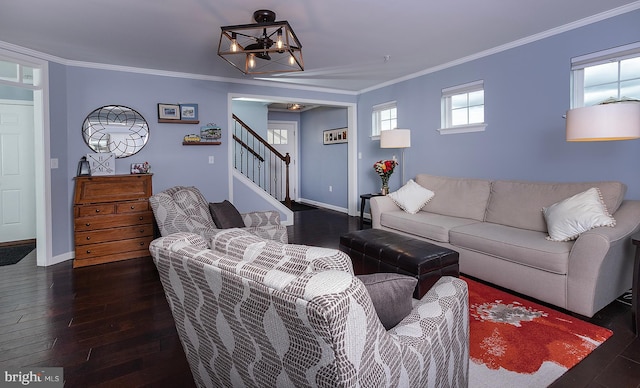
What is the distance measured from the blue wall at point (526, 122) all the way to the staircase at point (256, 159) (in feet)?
9.29

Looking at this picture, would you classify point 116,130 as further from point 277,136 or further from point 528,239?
point 528,239

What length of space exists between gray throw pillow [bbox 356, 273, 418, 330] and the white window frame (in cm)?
353

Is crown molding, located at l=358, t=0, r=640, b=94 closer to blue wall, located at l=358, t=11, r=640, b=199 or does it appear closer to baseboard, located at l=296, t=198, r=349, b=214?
blue wall, located at l=358, t=11, r=640, b=199

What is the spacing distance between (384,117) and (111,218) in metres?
4.34

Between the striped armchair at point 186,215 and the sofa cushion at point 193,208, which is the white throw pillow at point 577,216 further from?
the sofa cushion at point 193,208

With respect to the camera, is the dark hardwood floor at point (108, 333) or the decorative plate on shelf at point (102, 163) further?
the decorative plate on shelf at point (102, 163)

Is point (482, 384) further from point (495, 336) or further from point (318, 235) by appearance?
point (318, 235)

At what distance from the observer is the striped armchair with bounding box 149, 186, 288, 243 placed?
2.60m

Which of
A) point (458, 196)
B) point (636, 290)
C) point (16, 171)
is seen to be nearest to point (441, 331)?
point (636, 290)

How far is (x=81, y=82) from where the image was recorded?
4.14 meters

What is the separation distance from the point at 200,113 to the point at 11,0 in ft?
7.98

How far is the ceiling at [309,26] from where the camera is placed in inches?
107

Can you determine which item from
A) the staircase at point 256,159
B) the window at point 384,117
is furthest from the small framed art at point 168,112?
the window at point 384,117

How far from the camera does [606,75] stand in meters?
3.12
